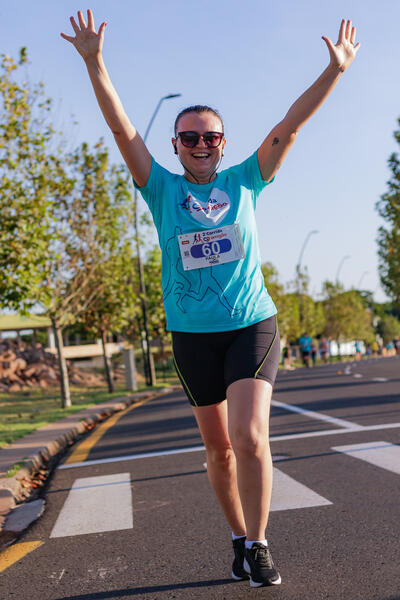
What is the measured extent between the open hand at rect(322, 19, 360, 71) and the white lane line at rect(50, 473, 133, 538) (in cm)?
310

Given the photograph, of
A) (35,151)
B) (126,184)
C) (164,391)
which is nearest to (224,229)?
(35,151)

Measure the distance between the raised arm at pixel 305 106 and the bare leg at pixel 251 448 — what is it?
1.05 meters

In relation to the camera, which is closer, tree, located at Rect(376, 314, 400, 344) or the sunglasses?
the sunglasses

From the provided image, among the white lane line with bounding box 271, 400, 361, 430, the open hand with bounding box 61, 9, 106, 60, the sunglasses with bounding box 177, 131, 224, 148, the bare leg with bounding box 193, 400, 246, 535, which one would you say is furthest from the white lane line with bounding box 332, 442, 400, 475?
the open hand with bounding box 61, 9, 106, 60

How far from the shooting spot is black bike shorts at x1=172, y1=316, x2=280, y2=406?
3.16 m

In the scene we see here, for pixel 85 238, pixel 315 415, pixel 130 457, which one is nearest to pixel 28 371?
pixel 85 238

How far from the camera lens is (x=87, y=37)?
3242 millimetres

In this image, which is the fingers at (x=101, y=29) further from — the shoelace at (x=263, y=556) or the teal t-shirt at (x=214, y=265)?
the shoelace at (x=263, y=556)

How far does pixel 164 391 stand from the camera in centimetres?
2455

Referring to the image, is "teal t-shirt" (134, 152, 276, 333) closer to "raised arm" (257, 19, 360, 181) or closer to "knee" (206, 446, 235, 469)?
"raised arm" (257, 19, 360, 181)

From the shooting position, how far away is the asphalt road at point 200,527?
3.33 meters

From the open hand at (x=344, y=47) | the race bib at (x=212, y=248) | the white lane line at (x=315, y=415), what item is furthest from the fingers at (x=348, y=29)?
the white lane line at (x=315, y=415)

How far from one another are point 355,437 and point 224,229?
5043mm

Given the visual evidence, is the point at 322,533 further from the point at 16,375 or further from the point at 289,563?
the point at 16,375
